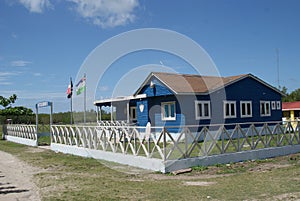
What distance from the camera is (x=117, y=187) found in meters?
8.70

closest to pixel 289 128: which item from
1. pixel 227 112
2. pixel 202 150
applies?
pixel 202 150

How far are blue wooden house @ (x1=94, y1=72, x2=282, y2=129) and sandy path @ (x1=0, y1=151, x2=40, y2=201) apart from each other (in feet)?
31.7

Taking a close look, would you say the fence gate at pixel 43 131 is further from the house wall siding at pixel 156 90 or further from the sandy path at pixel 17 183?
the sandy path at pixel 17 183

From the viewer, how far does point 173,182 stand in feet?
30.5

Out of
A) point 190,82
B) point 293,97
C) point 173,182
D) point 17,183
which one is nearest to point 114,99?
point 190,82

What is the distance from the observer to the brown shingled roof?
67.9 feet

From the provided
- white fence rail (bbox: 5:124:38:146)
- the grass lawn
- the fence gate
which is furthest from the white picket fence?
white fence rail (bbox: 5:124:38:146)

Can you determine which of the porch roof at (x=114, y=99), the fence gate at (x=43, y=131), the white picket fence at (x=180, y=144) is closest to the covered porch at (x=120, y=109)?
the porch roof at (x=114, y=99)

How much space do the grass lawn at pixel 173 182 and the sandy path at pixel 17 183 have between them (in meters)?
0.25

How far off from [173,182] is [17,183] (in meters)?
4.25

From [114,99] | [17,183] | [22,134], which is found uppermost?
[114,99]

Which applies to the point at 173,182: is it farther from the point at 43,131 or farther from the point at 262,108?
the point at 43,131

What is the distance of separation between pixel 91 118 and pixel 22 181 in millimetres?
22052

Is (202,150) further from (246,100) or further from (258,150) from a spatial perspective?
(246,100)
